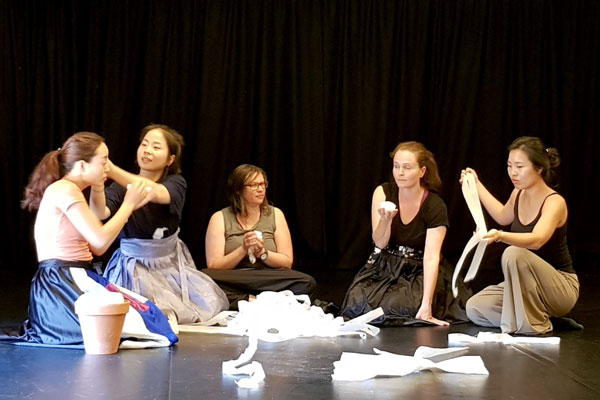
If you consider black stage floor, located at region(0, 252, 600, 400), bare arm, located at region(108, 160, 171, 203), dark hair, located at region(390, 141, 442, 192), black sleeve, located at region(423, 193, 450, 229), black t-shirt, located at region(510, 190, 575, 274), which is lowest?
black stage floor, located at region(0, 252, 600, 400)

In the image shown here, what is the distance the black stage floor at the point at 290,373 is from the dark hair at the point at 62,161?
0.70 metres

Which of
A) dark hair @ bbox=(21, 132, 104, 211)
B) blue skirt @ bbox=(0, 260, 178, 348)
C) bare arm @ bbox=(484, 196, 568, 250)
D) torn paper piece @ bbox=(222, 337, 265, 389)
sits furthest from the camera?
bare arm @ bbox=(484, 196, 568, 250)

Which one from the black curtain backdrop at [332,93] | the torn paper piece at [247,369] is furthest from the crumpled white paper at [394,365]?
the black curtain backdrop at [332,93]

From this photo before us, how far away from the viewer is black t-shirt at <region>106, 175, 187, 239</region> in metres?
4.73

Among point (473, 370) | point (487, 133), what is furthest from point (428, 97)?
point (473, 370)

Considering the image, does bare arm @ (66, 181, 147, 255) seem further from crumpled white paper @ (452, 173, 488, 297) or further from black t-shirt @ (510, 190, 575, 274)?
black t-shirt @ (510, 190, 575, 274)

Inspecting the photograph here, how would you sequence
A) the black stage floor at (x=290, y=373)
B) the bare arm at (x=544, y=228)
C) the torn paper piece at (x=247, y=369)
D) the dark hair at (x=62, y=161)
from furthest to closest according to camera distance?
the bare arm at (x=544, y=228) → the dark hair at (x=62, y=161) → the torn paper piece at (x=247, y=369) → the black stage floor at (x=290, y=373)

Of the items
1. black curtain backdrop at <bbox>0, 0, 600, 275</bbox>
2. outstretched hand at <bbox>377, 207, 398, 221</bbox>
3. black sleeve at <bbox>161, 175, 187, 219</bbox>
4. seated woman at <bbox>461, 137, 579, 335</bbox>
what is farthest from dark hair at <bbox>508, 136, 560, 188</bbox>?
black curtain backdrop at <bbox>0, 0, 600, 275</bbox>

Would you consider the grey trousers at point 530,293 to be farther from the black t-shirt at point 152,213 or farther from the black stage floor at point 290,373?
the black t-shirt at point 152,213

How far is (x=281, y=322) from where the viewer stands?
4.55 meters

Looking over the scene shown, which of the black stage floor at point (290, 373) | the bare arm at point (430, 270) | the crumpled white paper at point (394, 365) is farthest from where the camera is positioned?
the bare arm at point (430, 270)

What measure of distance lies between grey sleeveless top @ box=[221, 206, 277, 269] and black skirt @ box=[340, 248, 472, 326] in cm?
55

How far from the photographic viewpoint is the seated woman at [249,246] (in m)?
5.22

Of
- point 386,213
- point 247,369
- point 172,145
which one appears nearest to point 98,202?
point 172,145
